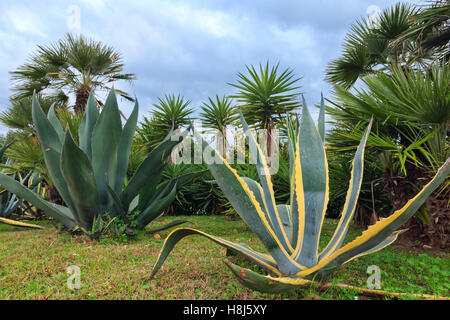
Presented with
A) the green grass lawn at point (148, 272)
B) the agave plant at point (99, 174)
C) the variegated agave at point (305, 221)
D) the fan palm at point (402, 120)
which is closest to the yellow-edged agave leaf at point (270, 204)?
the variegated agave at point (305, 221)

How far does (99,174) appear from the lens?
2936 mm

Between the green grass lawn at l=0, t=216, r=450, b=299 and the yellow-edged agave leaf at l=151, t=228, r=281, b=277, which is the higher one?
the yellow-edged agave leaf at l=151, t=228, r=281, b=277

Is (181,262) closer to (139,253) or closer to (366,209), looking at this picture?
(139,253)

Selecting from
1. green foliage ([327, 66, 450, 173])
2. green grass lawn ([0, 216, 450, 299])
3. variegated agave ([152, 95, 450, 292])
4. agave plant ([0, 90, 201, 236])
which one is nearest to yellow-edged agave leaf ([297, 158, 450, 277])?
variegated agave ([152, 95, 450, 292])

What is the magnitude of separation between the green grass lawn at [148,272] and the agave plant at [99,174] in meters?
0.33

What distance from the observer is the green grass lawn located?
1479 mm

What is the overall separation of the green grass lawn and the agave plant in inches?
13.1

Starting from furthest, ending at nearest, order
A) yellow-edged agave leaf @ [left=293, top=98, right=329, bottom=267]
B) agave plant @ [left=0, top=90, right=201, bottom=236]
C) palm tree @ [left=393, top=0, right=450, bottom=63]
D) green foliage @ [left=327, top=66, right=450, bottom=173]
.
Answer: palm tree @ [left=393, top=0, right=450, bottom=63] → agave plant @ [left=0, top=90, right=201, bottom=236] → green foliage @ [left=327, top=66, right=450, bottom=173] → yellow-edged agave leaf @ [left=293, top=98, right=329, bottom=267]

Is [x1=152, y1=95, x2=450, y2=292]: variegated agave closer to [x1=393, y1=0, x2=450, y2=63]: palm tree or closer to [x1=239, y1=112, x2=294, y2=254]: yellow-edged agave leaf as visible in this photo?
[x1=239, y1=112, x2=294, y2=254]: yellow-edged agave leaf

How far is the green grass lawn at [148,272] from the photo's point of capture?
1.48 meters

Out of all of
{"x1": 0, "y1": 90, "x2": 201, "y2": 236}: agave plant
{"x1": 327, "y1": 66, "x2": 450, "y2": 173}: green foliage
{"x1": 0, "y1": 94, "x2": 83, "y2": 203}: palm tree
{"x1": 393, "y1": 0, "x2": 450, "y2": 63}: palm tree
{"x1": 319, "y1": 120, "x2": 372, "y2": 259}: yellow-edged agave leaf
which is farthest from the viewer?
{"x1": 0, "y1": 94, "x2": 83, "y2": 203}: palm tree

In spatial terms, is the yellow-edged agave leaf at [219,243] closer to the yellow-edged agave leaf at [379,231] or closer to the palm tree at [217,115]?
the yellow-edged agave leaf at [379,231]

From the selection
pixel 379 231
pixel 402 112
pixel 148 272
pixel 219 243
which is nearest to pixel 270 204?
pixel 219 243

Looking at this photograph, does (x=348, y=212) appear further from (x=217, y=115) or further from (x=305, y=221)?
(x=217, y=115)
